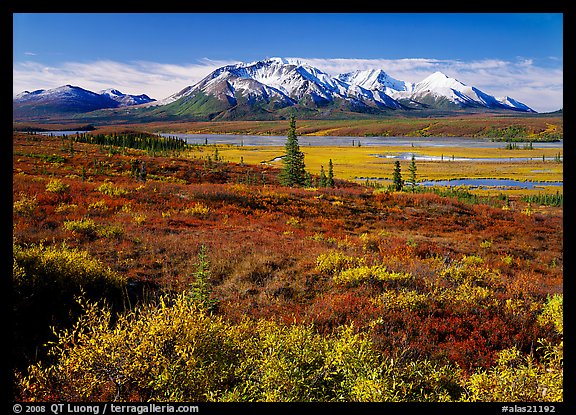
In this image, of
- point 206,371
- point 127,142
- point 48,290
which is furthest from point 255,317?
point 127,142

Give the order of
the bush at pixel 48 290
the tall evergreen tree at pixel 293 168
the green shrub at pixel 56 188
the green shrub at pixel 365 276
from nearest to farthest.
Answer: the bush at pixel 48 290
the green shrub at pixel 365 276
the green shrub at pixel 56 188
the tall evergreen tree at pixel 293 168

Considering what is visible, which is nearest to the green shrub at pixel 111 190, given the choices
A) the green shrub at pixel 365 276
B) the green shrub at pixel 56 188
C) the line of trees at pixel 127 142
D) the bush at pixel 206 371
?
the green shrub at pixel 56 188

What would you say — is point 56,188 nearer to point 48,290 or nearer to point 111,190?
point 111,190

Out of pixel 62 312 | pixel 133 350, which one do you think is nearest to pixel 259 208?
pixel 62 312

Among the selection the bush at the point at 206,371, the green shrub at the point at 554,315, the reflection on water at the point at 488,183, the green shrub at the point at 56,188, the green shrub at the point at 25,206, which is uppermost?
the green shrub at the point at 56,188

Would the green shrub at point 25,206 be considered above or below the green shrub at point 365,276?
above

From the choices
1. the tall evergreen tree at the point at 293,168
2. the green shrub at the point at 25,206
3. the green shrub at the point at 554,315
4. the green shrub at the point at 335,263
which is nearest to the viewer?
the green shrub at the point at 554,315

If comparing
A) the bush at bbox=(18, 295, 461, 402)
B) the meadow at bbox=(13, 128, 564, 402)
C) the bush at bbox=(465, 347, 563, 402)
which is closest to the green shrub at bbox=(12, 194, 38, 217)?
the meadow at bbox=(13, 128, 564, 402)

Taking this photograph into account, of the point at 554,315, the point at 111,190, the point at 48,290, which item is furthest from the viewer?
the point at 111,190

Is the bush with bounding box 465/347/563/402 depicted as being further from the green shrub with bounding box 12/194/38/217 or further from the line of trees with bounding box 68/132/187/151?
the line of trees with bounding box 68/132/187/151

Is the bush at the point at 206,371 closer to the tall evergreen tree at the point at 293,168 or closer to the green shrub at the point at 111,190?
the green shrub at the point at 111,190

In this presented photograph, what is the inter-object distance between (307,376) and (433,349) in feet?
7.69
